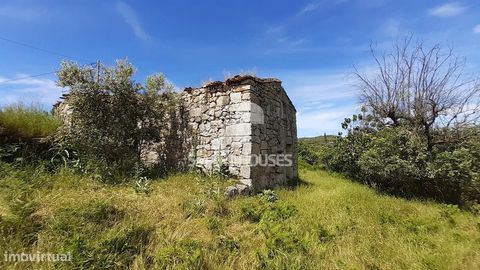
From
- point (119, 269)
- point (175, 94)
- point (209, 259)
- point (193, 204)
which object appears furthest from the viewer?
point (175, 94)

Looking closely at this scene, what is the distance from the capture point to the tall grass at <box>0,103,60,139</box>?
19.8 feet

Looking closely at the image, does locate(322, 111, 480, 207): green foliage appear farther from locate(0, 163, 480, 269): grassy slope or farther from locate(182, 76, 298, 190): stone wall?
locate(182, 76, 298, 190): stone wall

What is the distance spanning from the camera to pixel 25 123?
Result: 250 inches

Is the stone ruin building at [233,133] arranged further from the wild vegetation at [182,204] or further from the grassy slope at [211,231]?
the grassy slope at [211,231]

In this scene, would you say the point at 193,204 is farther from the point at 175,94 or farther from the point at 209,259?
the point at 175,94

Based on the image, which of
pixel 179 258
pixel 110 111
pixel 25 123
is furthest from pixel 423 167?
pixel 25 123

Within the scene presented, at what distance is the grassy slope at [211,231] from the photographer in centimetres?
368

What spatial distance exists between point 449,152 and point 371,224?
5.15 meters

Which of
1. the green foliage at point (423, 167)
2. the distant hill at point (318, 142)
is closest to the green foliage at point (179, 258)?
the green foliage at point (423, 167)

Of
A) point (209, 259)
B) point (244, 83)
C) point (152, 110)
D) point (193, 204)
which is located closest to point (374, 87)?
point (244, 83)

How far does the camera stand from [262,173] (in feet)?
25.4

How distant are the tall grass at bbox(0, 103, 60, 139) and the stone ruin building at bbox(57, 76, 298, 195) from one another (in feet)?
9.21

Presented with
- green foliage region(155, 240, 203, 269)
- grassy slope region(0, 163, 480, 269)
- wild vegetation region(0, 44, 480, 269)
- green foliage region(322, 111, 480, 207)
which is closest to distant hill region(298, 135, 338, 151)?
A: green foliage region(322, 111, 480, 207)

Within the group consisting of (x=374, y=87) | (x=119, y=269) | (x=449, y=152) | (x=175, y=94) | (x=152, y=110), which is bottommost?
(x=119, y=269)
